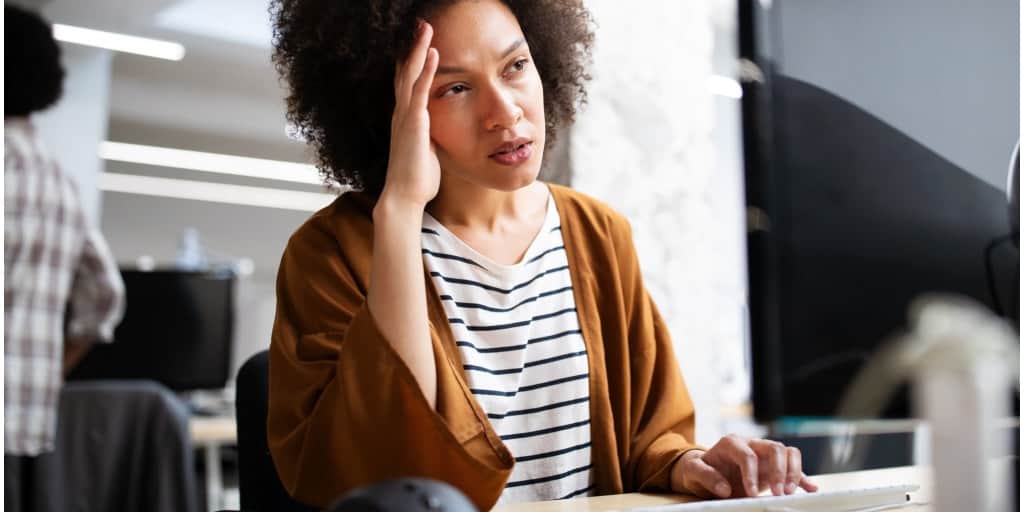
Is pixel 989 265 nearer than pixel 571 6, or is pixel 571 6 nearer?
pixel 989 265

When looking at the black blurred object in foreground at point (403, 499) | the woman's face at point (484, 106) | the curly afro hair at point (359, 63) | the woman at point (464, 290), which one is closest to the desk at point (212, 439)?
the curly afro hair at point (359, 63)

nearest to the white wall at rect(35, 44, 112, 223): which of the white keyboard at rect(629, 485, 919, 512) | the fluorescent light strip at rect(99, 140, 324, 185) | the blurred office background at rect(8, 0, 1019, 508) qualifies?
the blurred office background at rect(8, 0, 1019, 508)

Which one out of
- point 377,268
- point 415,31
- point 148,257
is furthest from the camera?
point 148,257

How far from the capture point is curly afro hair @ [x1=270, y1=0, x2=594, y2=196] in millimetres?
1006

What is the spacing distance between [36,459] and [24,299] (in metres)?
0.35

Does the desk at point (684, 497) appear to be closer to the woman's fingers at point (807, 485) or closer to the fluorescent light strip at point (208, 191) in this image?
the woman's fingers at point (807, 485)

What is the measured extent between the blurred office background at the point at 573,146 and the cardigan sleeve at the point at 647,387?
157 mm

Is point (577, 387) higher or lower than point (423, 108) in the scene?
lower

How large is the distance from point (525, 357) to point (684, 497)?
0.24 m

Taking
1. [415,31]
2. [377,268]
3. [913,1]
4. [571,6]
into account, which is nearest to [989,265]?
[913,1]

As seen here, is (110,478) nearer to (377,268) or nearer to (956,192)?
(377,268)

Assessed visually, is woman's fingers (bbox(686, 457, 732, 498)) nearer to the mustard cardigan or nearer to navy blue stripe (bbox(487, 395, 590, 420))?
the mustard cardigan

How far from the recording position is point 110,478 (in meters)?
2.12

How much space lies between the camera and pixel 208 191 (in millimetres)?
9766
